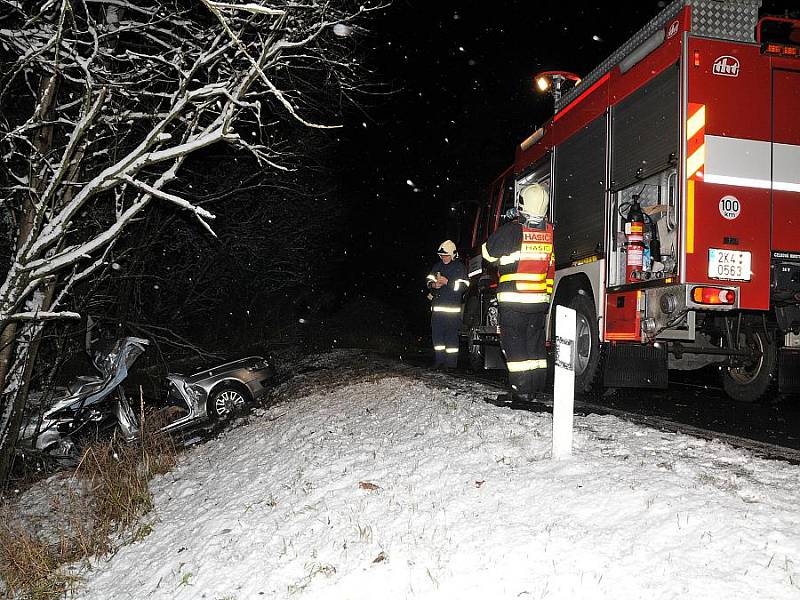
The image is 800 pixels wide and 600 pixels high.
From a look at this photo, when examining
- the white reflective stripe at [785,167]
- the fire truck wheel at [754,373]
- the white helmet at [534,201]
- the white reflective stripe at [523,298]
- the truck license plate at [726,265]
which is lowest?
the fire truck wheel at [754,373]

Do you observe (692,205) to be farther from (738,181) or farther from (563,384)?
(563,384)

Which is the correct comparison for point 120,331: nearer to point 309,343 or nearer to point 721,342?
point 721,342

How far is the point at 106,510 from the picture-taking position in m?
5.71

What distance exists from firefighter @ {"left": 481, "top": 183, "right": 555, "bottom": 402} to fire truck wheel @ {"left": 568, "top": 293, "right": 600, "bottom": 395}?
1.12 m

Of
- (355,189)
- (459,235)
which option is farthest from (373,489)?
(355,189)

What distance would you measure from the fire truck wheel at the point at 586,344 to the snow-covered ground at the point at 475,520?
1.79m

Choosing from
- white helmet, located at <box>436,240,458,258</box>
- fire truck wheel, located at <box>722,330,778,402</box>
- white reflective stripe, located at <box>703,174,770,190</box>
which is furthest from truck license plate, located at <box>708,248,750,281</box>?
white helmet, located at <box>436,240,458,258</box>

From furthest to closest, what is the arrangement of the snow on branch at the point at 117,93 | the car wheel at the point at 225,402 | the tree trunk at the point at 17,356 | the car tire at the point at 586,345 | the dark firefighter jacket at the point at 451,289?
the dark firefighter jacket at the point at 451,289, the car wheel at the point at 225,402, the car tire at the point at 586,345, the tree trunk at the point at 17,356, the snow on branch at the point at 117,93

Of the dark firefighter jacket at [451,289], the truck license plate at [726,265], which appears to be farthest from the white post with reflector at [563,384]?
the dark firefighter jacket at [451,289]

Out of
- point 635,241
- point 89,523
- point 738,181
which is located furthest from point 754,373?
point 89,523

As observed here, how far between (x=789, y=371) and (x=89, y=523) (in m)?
6.69

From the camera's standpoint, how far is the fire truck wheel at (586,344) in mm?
7007

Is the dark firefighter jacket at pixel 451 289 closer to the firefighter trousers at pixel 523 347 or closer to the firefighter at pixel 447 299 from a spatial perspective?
the firefighter at pixel 447 299

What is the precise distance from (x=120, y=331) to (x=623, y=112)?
7.78 m
